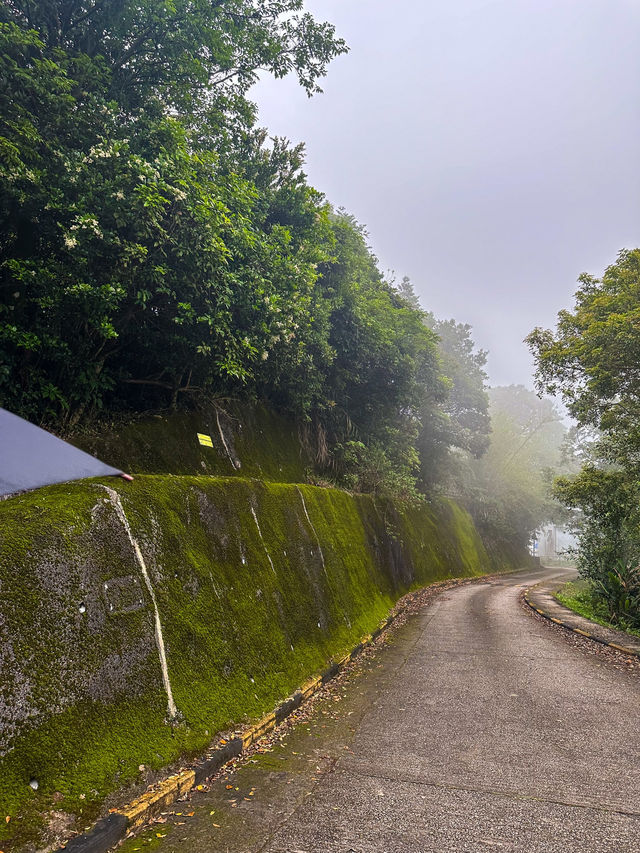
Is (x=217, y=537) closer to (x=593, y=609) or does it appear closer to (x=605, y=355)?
(x=605, y=355)

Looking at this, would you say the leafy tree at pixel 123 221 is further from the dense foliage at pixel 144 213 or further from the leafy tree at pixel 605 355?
the leafy tree at pixel 605 355

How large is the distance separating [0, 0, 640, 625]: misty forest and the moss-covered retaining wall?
2.76 metres

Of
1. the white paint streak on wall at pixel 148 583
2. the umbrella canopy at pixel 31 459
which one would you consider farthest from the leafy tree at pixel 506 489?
the umbrella canopy at pixel 31 459

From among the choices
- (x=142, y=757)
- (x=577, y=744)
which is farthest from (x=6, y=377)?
(x=577, y=744)

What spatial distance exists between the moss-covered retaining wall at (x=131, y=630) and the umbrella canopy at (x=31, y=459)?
0.11m

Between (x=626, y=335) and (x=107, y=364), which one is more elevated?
(x=626, y=335)

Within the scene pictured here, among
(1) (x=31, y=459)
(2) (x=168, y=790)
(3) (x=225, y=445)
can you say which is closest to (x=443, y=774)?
(2) (x=168, y=790)

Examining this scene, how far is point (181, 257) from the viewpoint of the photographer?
21.5 feet

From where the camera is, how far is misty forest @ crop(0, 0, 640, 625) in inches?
230

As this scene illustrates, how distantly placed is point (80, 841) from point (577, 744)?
4.42 m

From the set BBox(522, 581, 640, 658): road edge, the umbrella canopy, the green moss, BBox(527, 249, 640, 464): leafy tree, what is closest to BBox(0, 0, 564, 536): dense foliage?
the green moss

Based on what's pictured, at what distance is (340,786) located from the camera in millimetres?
3717

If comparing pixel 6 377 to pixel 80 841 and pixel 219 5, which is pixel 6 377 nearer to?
pixel 80 841

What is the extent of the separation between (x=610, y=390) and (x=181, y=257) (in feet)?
32.7
